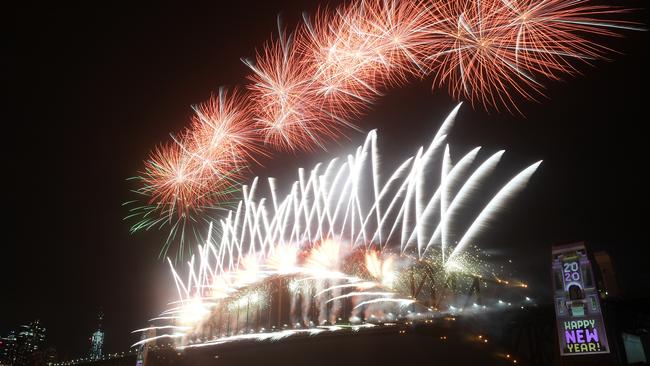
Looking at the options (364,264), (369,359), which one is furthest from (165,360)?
(369,359)

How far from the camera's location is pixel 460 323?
92.8 feet

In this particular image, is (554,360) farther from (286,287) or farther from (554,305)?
(286,287)

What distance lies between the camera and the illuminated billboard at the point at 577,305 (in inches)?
1024

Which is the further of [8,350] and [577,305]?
[8,350]

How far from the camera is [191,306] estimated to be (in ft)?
207

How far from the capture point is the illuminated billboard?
26.0 meters

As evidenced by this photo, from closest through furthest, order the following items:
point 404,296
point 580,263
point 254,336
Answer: point 580,263, point 404,296, point 254,336

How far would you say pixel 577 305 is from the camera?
26.8m

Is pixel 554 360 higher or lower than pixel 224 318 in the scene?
lower

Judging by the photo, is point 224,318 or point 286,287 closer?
point 286,287

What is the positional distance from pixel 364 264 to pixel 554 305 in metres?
14.7

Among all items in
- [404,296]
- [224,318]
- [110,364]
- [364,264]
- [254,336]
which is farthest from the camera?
[110,364]

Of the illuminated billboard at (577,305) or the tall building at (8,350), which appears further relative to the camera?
the tall building at (8,350)

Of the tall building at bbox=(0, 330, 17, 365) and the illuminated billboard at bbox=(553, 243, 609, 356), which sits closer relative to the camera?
the illuminated billboard at bbox=(553, 243, 609, 356)
